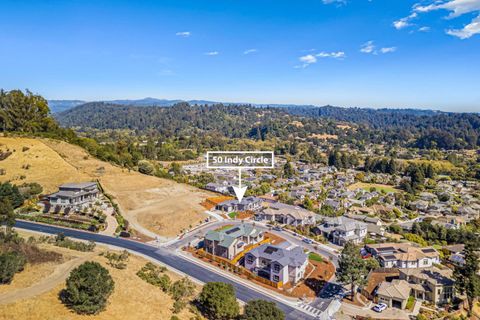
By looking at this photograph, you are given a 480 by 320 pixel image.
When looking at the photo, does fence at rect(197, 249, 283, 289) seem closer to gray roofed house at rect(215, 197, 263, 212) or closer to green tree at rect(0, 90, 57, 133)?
gray roofed house at rect(215, 197, 263, 212)

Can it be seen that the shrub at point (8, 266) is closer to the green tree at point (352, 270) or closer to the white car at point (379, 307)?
the green tree at point (352, 270)

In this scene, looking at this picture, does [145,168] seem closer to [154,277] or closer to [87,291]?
[154,277]

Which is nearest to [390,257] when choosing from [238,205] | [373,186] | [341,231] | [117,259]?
[341,231]

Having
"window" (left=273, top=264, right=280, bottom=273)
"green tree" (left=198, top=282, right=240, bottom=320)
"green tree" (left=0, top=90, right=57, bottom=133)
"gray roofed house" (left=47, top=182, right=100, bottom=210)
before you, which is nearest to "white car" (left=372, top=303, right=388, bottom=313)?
"window" (left=273, top=264, right=280, bottom=273)

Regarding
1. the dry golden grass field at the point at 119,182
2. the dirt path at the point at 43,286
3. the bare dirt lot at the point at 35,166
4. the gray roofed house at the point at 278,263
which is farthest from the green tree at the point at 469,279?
the bare dirt lot at the point at 35,166

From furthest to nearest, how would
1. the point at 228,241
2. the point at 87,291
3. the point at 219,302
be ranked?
the point at 228,241 < the point at 219,302 < the point at 87,291

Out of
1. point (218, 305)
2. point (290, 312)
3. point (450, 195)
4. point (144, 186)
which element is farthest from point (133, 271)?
point (450, 195)
